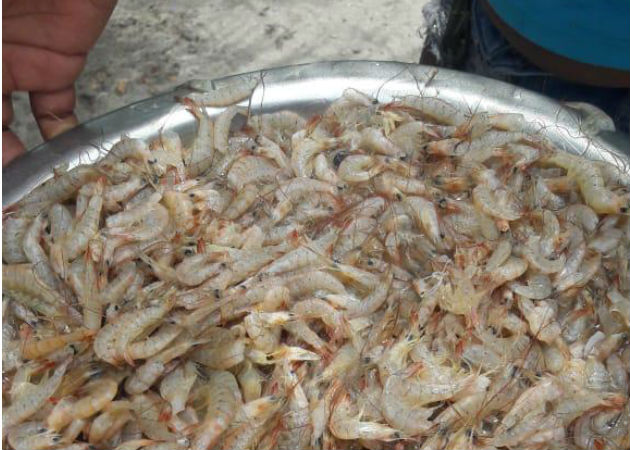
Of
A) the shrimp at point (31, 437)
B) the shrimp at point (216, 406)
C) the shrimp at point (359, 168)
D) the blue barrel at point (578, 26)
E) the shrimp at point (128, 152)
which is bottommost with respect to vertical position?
the shrimp at point (31, 437)

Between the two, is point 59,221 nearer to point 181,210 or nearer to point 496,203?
point 181,210

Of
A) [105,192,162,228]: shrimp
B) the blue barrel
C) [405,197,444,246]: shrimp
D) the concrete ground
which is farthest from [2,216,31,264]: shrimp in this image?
the concrete ground

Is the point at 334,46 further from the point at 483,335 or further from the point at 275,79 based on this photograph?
the point at 483,335

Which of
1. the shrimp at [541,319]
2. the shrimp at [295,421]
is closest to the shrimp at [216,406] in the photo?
the shrimp at [295,421]

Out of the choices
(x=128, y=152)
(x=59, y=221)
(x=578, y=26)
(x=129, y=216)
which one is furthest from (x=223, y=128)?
(x=578, y=26)

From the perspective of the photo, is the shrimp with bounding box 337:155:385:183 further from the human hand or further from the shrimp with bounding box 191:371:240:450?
the human hand

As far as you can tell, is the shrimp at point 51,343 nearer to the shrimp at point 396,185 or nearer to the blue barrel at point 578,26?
the shrimp at point 396,185
